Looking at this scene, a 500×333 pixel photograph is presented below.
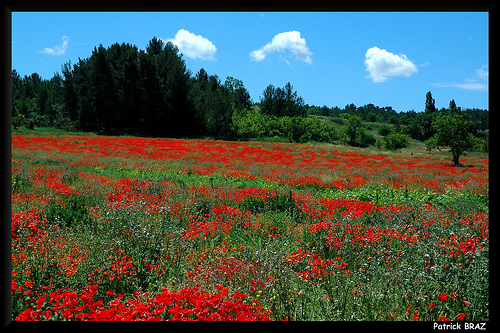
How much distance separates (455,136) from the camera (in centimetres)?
2541

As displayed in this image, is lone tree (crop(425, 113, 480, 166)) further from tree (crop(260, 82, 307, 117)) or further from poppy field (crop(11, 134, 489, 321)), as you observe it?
tree (crop(260, 82, 307, 117))

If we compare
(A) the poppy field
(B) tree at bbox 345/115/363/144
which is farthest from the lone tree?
(B) tree at bbox 345/115/363/144

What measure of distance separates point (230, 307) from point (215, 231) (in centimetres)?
301

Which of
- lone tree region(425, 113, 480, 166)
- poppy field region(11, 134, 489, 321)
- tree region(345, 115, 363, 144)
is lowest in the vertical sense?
poppy field region(11, 134, 489, 321)

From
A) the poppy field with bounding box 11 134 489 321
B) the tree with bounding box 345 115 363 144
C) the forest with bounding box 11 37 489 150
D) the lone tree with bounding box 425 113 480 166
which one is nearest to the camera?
the poppy field with bounding box 11 134 489 321

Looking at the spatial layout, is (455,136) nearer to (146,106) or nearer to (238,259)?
(238,259)

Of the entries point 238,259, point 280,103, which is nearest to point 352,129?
point 280,103

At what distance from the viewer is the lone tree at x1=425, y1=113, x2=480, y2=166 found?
2500 cm

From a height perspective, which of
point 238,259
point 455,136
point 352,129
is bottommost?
point 238,259

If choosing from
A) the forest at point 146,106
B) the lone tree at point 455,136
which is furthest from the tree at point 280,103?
the lone tree at point 455,136

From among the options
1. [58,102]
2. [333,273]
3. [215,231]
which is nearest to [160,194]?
[215,231]

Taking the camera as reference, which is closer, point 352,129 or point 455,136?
point 455,136

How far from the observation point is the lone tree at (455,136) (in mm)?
25000
